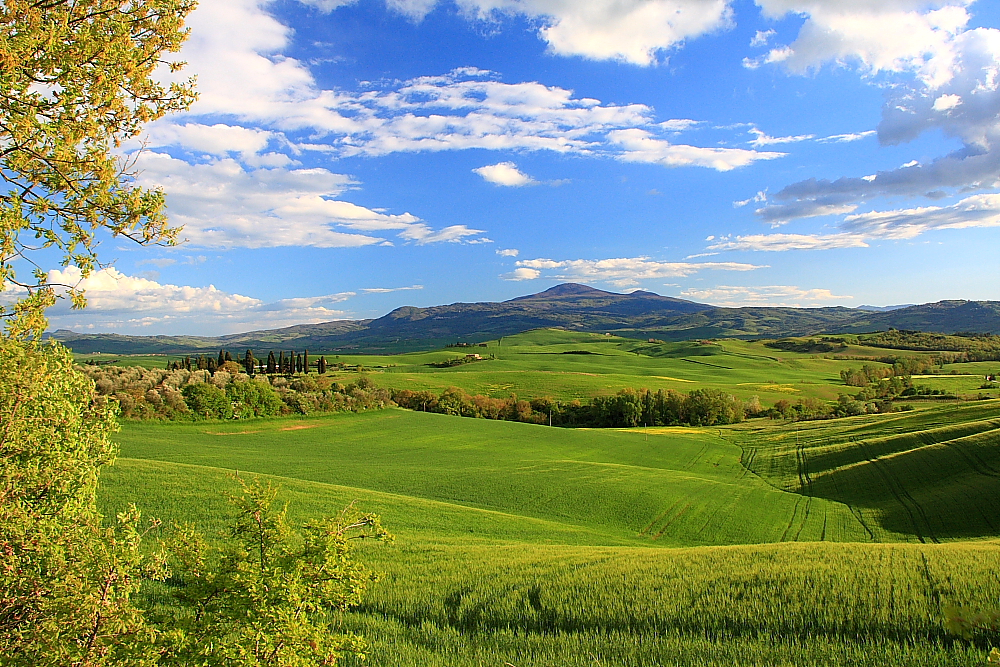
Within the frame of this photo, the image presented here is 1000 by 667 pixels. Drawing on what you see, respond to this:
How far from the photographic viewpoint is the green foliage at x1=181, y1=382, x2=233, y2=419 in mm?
57062

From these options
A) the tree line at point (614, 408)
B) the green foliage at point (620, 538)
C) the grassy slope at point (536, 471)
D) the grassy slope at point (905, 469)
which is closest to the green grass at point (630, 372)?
the tree line at point (614, 408)

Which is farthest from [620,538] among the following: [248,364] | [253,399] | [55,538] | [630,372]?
[630,372]

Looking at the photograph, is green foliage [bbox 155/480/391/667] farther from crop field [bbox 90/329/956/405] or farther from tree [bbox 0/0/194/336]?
crop field [bbox 90/329/956/405]

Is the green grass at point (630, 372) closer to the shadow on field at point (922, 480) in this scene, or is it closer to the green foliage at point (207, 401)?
the green foliage at point (207, 401)

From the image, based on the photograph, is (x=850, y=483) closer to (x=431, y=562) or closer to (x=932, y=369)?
(x=431, y=562)

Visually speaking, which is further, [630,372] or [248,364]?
[630,372]

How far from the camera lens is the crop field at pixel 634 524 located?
8508mm

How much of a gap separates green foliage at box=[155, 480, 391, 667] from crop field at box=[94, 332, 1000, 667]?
11.2 ft

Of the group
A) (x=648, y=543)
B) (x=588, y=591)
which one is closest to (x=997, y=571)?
(x=588, y=591)

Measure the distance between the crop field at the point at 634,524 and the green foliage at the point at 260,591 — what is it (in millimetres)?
3417

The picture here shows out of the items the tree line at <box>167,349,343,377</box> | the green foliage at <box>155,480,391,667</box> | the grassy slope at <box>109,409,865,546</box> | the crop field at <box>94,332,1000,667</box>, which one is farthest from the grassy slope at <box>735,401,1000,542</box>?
the tree line at <box>167,349,343,377</box>

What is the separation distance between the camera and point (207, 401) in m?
57.6

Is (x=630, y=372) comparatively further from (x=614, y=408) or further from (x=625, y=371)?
(x=614, y=408)

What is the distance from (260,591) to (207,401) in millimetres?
60595
